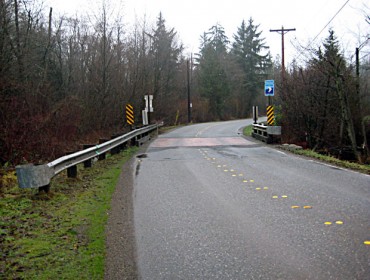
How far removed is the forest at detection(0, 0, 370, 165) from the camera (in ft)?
48.6

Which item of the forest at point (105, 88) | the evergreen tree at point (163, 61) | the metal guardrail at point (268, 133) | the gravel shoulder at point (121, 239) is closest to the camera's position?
the gravel shoulder at point (121, 239)

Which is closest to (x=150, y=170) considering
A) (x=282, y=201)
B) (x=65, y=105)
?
(x=282, y=201)

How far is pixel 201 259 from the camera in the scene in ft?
15.0

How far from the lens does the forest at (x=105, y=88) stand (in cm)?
1482

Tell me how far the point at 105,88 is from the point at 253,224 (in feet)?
80.4

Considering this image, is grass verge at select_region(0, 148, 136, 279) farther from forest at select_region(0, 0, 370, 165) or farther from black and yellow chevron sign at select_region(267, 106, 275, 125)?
black and yellow chevron sign at select_region(267, 106, 275, 125)

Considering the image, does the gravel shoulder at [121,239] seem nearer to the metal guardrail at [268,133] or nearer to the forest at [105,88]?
the forest at [105,88]

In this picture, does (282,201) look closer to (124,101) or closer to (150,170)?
(150,170)

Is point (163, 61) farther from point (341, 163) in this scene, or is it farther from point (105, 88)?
point (341, 163)

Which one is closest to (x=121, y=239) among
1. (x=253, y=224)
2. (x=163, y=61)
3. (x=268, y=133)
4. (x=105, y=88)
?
(x=253, y=224)

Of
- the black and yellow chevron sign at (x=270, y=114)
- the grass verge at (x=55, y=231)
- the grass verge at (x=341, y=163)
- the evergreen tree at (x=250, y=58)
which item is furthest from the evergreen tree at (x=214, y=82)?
the grass verge at (x=55, y=231)

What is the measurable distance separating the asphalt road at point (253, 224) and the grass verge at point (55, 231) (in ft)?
2.07

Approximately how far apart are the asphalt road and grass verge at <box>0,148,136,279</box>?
0.63 meters

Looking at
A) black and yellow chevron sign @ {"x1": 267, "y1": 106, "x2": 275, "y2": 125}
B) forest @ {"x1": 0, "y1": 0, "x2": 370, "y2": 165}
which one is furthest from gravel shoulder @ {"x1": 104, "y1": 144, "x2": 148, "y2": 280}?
black and yellow chevron sign @ {"x1": 267, "y1": 106, "x2": 275, "y2": 125}
